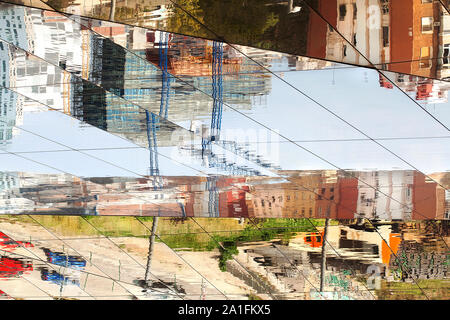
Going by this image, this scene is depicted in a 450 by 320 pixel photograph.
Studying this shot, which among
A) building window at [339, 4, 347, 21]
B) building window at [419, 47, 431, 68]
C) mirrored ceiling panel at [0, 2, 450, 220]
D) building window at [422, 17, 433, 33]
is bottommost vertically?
mirrored ceiling panel at [0, 2, 450, 220]

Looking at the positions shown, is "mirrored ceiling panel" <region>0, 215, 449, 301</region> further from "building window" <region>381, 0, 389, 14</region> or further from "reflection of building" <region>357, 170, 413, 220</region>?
"building window" <region>381, 0, 389, 14</region>

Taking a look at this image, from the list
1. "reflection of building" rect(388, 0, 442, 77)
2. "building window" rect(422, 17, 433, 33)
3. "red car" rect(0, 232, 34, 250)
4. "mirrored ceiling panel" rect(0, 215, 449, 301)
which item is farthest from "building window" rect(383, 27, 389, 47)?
"red car" rect(0, 232, 34, 250)

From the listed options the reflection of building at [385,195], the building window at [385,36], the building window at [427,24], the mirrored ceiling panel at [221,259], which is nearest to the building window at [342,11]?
the building window at [385,36]

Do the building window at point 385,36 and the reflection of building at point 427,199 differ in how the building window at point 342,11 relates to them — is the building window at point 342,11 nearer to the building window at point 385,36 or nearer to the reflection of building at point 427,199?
the building window at point 385,36

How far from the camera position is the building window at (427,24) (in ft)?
10.2

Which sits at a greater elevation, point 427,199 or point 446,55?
point 446,55

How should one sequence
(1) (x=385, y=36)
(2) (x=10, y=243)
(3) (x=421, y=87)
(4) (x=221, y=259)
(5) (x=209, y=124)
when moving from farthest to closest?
(2) (x=10, y=243), (4) (x=221, y=259), (5) (x=209, y=124), (3) (x=421, y=87), (1) (x=385, y=36)

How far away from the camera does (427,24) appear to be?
123 inches

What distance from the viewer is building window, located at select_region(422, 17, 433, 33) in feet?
10.2

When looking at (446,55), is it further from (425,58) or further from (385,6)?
(385,6)

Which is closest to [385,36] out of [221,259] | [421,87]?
[421,87]

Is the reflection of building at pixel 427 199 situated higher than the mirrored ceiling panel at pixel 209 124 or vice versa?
the mirrored ceiling panel at pixel 209 124

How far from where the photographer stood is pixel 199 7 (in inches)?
130
